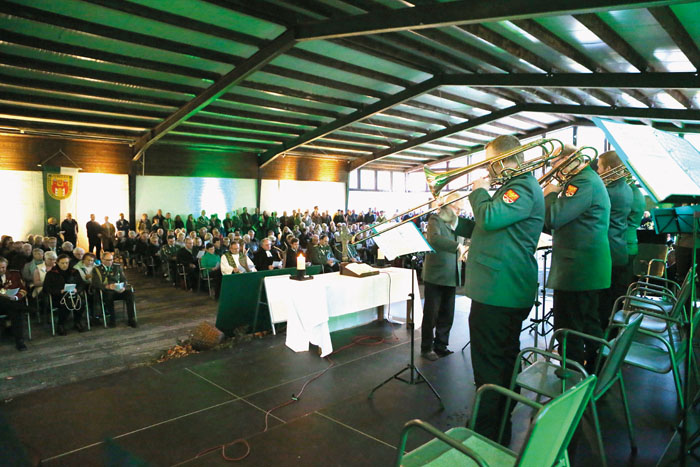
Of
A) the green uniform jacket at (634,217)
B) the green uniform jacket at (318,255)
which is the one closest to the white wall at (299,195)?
the green uniform jacket at (318,255)

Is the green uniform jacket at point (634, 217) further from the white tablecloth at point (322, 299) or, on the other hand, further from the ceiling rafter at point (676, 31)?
the ceiling rafter at point (676, 31)

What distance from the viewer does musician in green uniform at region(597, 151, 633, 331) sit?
320cm

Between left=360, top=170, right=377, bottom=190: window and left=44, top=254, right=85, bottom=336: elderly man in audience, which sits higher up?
left=360, top=170, right=377, bottom=190: window

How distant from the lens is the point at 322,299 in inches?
166

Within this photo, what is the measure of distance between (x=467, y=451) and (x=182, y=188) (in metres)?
14.6

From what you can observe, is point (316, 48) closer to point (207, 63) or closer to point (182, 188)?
point (207, 63)

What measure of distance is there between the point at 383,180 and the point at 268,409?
768 inches

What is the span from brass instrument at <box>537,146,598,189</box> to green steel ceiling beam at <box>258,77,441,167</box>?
8.58 metres

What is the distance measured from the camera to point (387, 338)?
4.75 metres

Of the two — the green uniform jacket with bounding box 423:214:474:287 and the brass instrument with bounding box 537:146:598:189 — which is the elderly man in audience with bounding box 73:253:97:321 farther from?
the brass instrument with bounding box 537:146:598:189

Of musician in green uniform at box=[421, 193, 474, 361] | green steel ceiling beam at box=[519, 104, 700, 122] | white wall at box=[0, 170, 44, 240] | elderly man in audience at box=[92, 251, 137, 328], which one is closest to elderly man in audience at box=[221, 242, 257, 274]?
elderly man in audience at box=[92, 251, 137, 328]

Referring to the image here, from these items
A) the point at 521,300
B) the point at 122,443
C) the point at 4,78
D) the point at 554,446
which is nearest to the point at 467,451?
the point at 554,446

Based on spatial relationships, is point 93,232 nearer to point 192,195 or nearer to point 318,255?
point 192,195

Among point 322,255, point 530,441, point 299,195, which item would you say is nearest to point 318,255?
point 322,255
